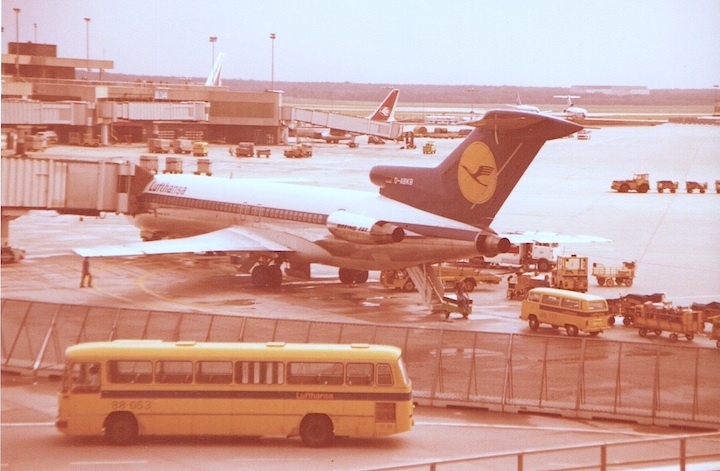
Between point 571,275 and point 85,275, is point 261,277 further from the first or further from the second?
point 571,275

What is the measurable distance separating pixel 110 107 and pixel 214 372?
202 ft

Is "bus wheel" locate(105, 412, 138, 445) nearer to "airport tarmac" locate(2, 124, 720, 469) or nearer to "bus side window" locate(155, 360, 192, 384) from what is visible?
"airport tarmac" locate(2, 124, 720, 469)

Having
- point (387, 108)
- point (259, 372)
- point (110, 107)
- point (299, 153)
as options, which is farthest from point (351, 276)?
point (387, 108)

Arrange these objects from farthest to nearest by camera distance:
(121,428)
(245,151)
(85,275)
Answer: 1. (245,151)
2. (85,275)
3. (121,428)

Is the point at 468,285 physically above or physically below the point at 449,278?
below

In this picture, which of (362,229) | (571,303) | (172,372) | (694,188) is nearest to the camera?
(172,372)

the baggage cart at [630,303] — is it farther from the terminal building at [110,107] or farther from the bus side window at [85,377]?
the terminal building at [110,107]

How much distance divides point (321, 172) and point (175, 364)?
247 feet

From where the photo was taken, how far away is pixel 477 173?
3928 centimetres

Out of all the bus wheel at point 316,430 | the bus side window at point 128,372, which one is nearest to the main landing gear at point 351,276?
the bus wheel at point 316,430

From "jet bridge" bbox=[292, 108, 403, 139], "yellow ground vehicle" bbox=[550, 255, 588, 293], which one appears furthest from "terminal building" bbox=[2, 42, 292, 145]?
"yellow ground vehicle" bbox=[550, 255, 588, 293]

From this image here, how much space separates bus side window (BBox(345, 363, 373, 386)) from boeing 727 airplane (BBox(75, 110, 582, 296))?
1569 centimetres

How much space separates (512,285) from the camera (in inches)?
1753

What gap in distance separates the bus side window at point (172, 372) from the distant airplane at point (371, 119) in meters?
109
